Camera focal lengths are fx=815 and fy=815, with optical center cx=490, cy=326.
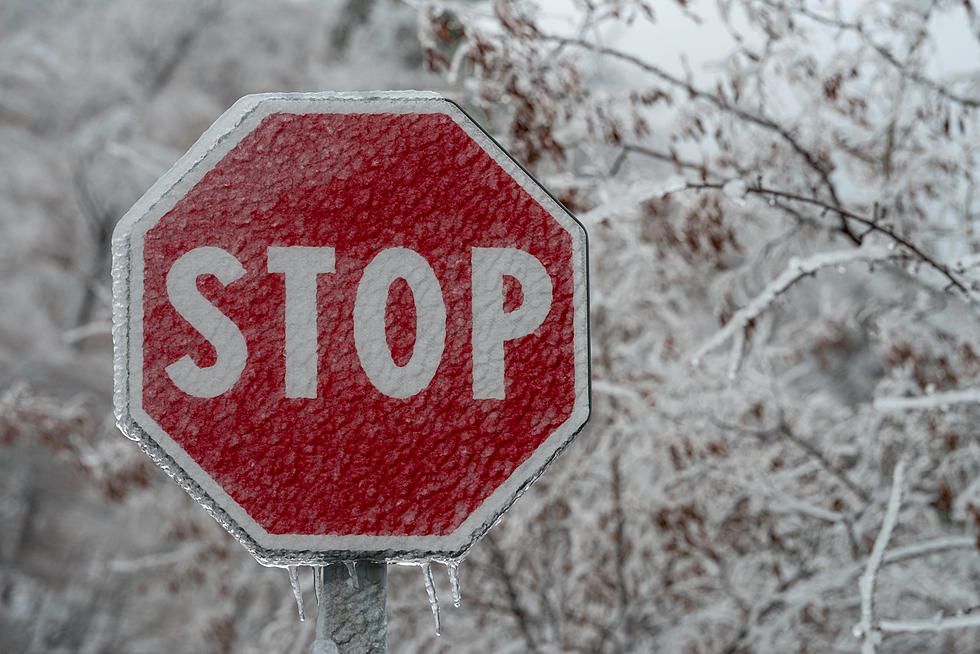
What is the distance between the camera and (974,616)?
1.45m

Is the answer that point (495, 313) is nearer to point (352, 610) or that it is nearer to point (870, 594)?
point (352, 610)

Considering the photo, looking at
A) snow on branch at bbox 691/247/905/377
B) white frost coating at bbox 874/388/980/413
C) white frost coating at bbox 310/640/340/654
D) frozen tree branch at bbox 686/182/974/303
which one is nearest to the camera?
white frost coating at bbox 310/640/340/654

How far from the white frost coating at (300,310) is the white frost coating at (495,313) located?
0.51 feet

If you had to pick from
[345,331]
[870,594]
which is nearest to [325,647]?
[345,331]

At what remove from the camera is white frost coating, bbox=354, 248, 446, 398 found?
82 centimetres

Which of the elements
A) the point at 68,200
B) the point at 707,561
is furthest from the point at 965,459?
the point at 68,200

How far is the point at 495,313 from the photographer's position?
83 centimetres

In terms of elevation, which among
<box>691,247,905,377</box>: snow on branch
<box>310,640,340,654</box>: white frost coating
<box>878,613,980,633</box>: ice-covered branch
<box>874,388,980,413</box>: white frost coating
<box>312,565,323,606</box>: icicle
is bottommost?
<box>878,613,980,633</box>: ice-covered branch

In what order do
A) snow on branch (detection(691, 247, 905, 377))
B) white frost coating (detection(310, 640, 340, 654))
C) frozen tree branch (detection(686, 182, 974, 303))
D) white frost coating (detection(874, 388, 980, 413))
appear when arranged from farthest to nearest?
white frost coating (detection(874, 388, 980, 413))
snow on branch (detection(691, 247, 905, 377))
frozen tree branch (detection(686, 182, 974, 303))
white frost coating (detection(310, 640, 340, 654))

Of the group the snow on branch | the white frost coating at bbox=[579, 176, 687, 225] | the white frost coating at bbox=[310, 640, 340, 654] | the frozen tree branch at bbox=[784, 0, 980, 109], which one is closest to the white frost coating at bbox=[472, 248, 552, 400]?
the white frost coating at bbox=[310, 640, 340, 654]

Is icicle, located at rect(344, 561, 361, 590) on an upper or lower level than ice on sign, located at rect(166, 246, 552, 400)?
lower

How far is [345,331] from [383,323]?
0.04 metres

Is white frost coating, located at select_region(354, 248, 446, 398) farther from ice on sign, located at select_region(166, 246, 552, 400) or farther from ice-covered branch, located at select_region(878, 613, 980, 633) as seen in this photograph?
ice-covered branch, located at select_region(878, 613, 980, 633)

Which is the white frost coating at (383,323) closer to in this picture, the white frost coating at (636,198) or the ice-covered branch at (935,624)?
the white frost coating at (636,198)
